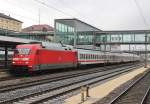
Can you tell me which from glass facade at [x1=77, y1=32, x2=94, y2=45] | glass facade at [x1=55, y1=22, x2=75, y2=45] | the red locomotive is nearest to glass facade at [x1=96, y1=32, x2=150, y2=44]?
glass facade at [x1=77, y1=32, x2=94, y2=45]

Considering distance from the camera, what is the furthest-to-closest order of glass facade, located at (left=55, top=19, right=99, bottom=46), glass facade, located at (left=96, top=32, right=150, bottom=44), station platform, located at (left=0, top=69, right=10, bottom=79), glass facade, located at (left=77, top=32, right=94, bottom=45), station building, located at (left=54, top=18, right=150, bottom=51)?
glass facade, located at (left=77, top=32, right=94, bottom=45) → glass facade, located at (left=96, top=32, right=150, bottom=44) → station building, located at (left=54, top=18, right=150, bottom=51) → glass facade, located at (left=55, top=19, right=99, bottom=46) → station platform, located at (left=0, top=69, right=10, bottom=79)

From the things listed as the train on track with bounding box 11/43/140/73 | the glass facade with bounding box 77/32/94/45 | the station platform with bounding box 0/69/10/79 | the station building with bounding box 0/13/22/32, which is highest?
the station building with bounding box 0/13/22/32

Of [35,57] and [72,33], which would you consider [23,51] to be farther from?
[72,33]

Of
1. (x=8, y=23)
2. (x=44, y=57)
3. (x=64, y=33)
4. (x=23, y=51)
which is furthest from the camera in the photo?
(x=8, y=23)

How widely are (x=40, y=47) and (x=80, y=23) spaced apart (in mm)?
68138

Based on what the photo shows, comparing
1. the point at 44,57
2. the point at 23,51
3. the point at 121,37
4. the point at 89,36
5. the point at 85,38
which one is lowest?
the point at 44,57

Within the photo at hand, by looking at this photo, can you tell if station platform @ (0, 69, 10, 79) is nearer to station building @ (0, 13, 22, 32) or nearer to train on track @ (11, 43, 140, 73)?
train on track @ (11, 43, 140, 73)

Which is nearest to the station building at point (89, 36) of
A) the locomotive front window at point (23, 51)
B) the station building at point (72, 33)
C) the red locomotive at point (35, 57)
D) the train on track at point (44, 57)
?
the station building at point (72, 33)

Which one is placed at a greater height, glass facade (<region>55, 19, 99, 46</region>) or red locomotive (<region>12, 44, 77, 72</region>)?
glass facade (<region>55, 19, 99, 46</region>)

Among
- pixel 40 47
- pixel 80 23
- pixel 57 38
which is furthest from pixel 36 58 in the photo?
pixel 80 23

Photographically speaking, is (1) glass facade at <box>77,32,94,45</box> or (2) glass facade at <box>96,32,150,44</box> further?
(1) glass facade at <box>77,32,94,45</box>

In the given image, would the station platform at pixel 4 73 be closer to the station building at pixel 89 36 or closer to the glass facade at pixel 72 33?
the glass facade at pixel 72 33

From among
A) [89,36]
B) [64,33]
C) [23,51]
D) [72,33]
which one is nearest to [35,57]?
[23,51]

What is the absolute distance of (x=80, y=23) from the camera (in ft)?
328
